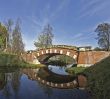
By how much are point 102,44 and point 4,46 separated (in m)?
34.0

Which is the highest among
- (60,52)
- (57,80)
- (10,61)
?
(60,52)

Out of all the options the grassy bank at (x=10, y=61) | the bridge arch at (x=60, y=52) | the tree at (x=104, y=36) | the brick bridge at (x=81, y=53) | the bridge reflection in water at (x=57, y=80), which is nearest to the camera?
the bridge reflection in water at (x=57, y=80)

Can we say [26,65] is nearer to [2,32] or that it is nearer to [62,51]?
[62,51]

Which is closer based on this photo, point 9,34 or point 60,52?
point 60,52

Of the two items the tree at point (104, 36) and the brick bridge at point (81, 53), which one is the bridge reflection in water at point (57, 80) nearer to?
the brick bridge at point (81, 53)

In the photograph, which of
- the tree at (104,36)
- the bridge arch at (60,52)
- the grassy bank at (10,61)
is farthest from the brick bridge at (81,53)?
the tree at (104,36)

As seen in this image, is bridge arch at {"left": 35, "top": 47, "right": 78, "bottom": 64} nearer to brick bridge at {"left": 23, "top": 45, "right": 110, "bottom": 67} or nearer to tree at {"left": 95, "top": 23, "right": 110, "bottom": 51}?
brick bridge at {"left": 23, "top": 45, "right": 110, "bottom": 67}

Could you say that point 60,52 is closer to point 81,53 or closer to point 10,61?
point 81,53

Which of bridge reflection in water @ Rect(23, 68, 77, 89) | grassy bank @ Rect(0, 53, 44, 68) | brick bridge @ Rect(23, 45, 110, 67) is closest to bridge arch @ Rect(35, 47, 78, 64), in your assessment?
brick bridge @ Rect(23, 45, 110, 67)

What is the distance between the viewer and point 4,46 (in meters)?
91.1

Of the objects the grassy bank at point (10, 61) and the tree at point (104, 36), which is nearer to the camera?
the grassy bank at point (10, 61)

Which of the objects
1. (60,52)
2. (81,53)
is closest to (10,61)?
(60,52)

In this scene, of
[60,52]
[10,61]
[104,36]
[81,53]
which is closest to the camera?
[81,53]

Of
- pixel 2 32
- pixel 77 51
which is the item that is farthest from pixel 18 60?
pixel 2 32
